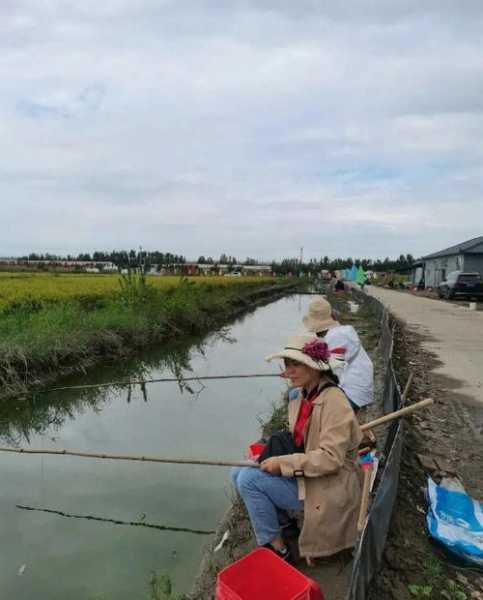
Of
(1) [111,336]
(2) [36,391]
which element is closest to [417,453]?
(2) [36,391]

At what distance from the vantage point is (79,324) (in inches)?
400

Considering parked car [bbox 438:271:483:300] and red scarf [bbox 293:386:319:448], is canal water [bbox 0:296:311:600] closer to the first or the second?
red scarf [bbox 293:386:319:448]

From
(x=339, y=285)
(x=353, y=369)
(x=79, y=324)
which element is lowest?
(x=79, y=324)

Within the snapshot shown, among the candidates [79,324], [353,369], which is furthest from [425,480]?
[79,324]

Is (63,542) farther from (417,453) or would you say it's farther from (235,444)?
(417,453)

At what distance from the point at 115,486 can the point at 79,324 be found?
6.06 m

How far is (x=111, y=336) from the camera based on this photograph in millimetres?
10805

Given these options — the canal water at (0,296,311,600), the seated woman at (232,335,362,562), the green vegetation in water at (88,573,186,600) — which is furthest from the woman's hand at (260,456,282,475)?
the canal water at (0,296,311,600)

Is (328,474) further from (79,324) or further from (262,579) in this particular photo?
(79,324)

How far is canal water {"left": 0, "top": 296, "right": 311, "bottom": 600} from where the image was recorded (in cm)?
346

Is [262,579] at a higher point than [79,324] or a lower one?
lower

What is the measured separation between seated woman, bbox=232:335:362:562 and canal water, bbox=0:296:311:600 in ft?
3.82

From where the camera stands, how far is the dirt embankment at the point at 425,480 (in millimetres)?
2506

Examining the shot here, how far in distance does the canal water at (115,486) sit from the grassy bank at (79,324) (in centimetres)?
65
